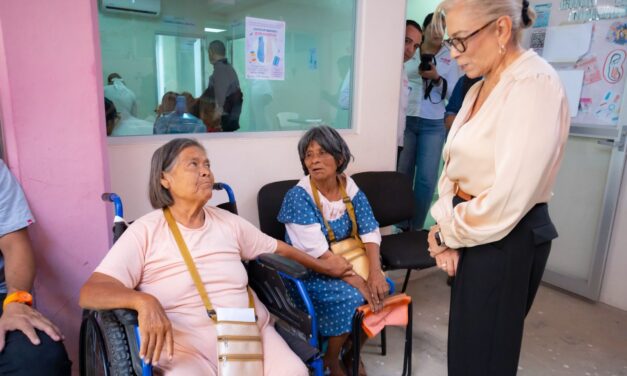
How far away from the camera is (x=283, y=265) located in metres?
1.59

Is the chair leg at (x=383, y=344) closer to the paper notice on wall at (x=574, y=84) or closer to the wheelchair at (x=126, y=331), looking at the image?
the wheelchair at (x=126, y=331)

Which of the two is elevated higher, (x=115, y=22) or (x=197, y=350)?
(x=115, y=22)

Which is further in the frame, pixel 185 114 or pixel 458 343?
pixel 185 114

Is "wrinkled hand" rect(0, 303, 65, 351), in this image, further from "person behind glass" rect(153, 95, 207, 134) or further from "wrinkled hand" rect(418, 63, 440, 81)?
"wrinkled hand" rect(418, 63, 440, 81)

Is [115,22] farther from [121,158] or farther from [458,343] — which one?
[458,343]

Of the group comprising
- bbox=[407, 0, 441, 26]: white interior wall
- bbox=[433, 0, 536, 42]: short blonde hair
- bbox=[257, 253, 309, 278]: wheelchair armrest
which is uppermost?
bbox=[407, 0, 441, 26]: white interior wall

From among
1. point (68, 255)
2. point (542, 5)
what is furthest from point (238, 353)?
point (542, 5)

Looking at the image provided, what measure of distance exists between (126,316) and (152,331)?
0.27ft

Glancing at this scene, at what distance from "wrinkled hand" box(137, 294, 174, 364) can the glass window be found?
1.03 meters

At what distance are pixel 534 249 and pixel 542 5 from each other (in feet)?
8.46

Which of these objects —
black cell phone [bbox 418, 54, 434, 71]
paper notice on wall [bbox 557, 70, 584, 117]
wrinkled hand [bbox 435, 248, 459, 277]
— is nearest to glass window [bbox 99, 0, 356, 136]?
black cell phone [bbox 418, 54, 434, 71]

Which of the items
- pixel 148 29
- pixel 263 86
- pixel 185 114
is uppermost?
pixel 148 29

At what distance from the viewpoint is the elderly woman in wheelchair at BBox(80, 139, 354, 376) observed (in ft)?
4.35

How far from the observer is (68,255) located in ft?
5.64
